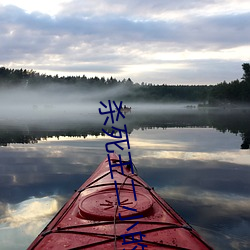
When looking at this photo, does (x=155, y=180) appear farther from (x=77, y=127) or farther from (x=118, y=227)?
(x=77, y=127)

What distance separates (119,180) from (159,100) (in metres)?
181

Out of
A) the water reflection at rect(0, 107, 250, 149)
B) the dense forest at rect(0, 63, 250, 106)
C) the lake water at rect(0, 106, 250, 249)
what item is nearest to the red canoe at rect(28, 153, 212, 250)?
the lake water at rect(0, 106, 250, 249)

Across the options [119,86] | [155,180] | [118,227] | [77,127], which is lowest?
[155,180]

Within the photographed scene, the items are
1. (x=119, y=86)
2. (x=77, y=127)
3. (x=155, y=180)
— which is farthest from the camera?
(x=119, y=86)

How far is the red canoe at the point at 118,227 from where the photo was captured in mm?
4234

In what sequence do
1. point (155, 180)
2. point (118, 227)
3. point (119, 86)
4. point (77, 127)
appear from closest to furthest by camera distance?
point (118, 227) < point (155, 180) < point (77, 127) < point (119, 86)

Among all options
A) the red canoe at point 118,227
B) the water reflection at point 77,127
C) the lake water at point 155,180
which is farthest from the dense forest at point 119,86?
the red canoe at point 118,227

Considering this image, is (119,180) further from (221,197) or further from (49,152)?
(49,152)

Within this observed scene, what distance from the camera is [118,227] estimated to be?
4699 mm

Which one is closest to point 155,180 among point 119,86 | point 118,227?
point 118,227

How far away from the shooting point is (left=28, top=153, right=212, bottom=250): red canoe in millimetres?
4234

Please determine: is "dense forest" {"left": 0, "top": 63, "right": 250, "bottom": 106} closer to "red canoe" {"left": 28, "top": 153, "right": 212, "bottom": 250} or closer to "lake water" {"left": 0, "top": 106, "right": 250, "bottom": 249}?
"lake water" {"left": 0, "top": 106, "right": 250, "bottom": 249}

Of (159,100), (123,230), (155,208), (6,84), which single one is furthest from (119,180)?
(159,100)

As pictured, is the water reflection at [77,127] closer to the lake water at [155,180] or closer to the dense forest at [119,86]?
the lake water at [155,180]
